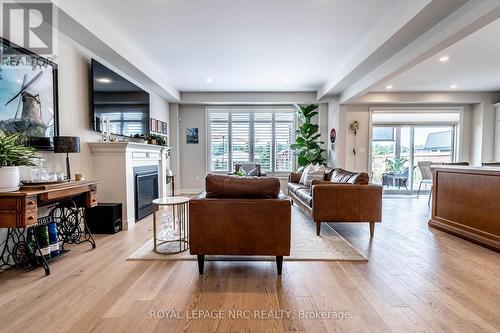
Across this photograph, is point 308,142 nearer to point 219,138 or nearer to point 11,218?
point 219,138

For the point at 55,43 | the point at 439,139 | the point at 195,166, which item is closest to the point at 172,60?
the point at 55,43

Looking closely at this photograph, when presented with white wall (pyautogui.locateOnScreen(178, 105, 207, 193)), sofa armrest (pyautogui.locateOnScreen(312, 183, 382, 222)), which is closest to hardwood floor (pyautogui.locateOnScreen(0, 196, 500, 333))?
sofa armrest (pyautogui.locateOnScreen(312, 183, 382, 222))

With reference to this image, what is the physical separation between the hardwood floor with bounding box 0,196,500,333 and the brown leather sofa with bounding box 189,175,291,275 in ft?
0.90

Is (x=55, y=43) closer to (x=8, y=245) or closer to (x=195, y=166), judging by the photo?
(x=8, y=245)

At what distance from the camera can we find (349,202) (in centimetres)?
334

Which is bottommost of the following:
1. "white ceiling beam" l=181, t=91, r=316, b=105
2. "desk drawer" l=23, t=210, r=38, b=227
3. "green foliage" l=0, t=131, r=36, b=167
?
"desk drawer" l=23, t=210, r=38, b=227

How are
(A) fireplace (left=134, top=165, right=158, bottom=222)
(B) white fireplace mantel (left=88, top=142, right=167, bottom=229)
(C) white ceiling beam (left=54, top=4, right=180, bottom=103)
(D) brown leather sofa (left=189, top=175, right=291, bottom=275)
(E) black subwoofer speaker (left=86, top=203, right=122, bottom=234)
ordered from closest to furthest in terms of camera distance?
(D) brown leather sofa (left=189, top=175, right=291, bottom=275) → (C) white ceiling beam (left=54, top=4, right=180, bottom=103) → (E) black subwoofer speaker (left=86, top=203, right=122, bottom=234) → (B) white fireplace mantel (left=88, top=142, right=167, bottom=229) → (A) fireplace (left=134, top=165, right=158, bottom=222)

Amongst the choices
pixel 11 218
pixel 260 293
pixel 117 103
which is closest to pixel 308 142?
pixel 117 103

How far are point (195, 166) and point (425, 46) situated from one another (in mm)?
5800

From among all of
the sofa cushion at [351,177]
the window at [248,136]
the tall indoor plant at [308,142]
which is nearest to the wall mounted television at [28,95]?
the sofa cushion at [351,177]

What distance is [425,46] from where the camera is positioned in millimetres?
3041

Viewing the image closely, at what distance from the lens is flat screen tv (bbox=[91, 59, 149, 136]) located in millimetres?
3629

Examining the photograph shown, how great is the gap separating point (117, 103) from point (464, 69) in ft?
20.8

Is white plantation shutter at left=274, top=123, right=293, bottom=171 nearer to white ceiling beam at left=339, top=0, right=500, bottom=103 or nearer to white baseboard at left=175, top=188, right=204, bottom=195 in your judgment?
white baseboard at left=175, top=188, right=204, bottom=195
